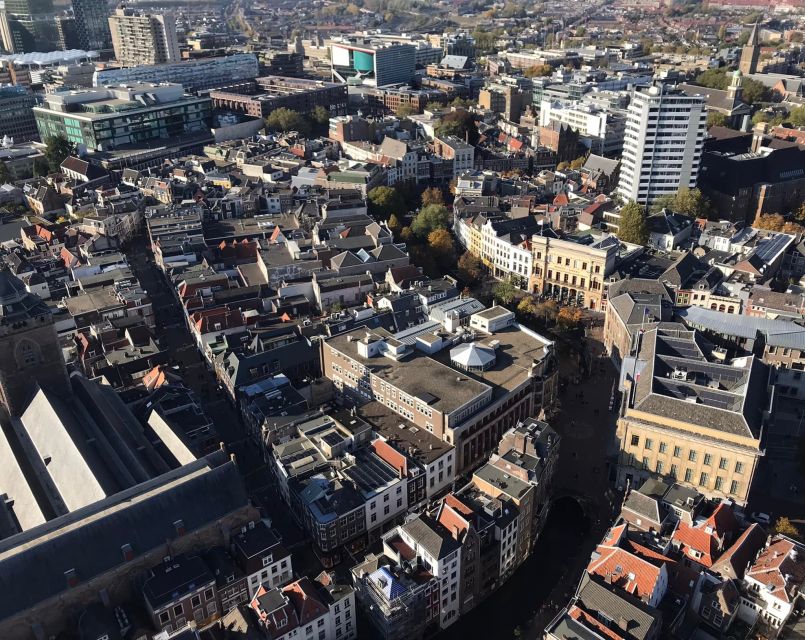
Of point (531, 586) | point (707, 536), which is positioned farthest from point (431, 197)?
point (707, 536)

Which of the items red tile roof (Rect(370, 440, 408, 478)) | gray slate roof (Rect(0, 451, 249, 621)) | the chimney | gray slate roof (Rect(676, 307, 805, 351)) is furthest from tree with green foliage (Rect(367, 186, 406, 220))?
the chimney

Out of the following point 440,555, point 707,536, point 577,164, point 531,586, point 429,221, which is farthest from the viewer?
point 577,164

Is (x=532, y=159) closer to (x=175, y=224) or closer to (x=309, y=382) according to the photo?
(x=175, y=224)

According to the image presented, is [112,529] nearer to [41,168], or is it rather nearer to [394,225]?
[394,225]

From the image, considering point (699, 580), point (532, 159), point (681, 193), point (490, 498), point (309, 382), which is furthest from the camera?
point (532, 159)

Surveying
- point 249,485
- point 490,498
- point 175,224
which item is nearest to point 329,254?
point 175,224

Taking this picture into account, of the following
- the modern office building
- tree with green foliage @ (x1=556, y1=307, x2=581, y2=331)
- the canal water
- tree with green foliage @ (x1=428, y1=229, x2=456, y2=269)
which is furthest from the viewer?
the modern office building

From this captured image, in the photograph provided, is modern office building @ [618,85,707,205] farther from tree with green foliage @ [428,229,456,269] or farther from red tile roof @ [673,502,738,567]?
red tile roof @ [673,502,738,567]
